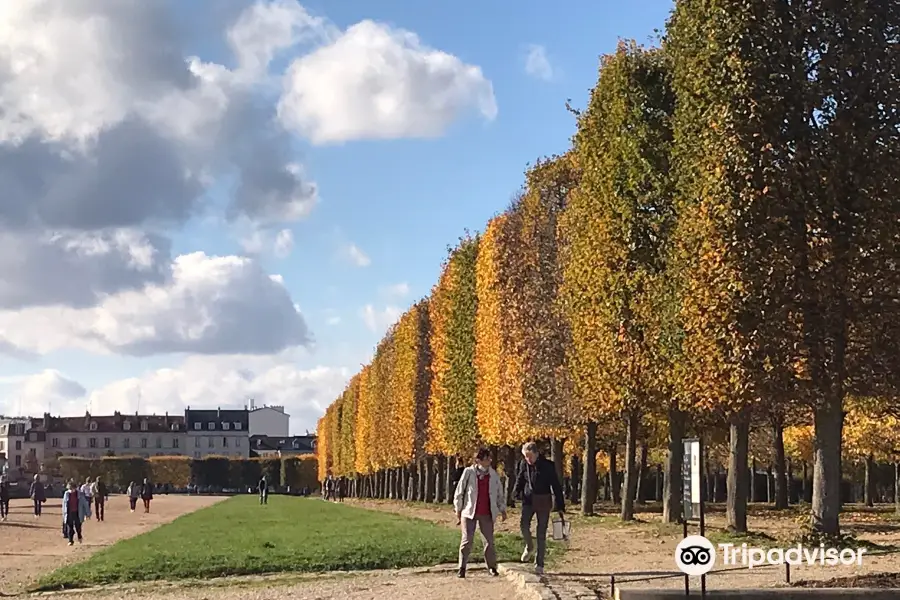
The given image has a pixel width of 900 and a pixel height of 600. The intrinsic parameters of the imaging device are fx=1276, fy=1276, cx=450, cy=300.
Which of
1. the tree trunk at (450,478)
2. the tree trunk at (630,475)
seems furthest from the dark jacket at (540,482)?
the tree trunk at (450,478)

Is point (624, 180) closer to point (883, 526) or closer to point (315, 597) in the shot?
point (883, 526)

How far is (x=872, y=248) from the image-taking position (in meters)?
23.9

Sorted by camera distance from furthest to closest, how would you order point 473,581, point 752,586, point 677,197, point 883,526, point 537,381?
1. point 537,381
2. point 883,526
3. point 677,197
4. point 473,581
5. point 752,586

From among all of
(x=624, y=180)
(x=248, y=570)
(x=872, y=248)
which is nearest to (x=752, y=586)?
(x=872, y=248)

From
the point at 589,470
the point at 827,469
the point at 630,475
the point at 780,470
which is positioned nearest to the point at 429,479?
the point at 780,470

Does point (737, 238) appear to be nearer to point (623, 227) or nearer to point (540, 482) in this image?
point (540, 482)

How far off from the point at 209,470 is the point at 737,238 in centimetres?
15919

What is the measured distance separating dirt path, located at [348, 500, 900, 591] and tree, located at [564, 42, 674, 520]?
12.0ft

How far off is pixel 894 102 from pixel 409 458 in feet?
181

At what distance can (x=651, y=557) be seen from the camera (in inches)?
984

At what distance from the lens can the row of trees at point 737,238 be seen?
79.0 feet

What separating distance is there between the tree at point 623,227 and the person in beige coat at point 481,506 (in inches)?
→ 433

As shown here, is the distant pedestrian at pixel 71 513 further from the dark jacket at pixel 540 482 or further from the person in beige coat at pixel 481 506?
the dark jacket at pixel 540 482

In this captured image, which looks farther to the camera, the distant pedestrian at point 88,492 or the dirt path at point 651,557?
the distant pedestrian at point 88,492
